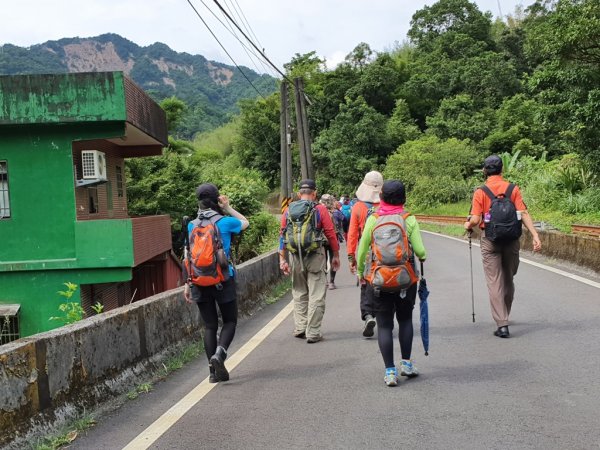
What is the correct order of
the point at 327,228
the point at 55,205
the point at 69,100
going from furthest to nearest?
the point at 55,205, the point at 69,100, the point at 327,228

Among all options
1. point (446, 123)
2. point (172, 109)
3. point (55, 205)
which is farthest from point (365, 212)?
point (446, 123)

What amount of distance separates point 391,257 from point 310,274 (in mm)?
2474

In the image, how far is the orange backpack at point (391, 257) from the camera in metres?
5.21

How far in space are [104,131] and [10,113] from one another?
6.27 ft

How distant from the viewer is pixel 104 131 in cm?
1447

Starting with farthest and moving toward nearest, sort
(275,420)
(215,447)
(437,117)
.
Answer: (437,117)
(275,420)
(215,447)

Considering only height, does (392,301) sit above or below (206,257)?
below

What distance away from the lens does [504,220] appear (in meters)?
7.01

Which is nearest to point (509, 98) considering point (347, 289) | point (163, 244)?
point (163, 244)

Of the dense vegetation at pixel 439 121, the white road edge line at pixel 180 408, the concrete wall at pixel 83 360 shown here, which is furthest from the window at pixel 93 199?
the dense vegetation at pixel 439 121

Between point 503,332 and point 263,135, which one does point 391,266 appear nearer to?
point 503,332

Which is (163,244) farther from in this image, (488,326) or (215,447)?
(215,447)

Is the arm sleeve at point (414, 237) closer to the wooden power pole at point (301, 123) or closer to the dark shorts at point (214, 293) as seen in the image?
the dark shorts at point (214, 293)

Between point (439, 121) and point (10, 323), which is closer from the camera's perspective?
point (10, 323)
